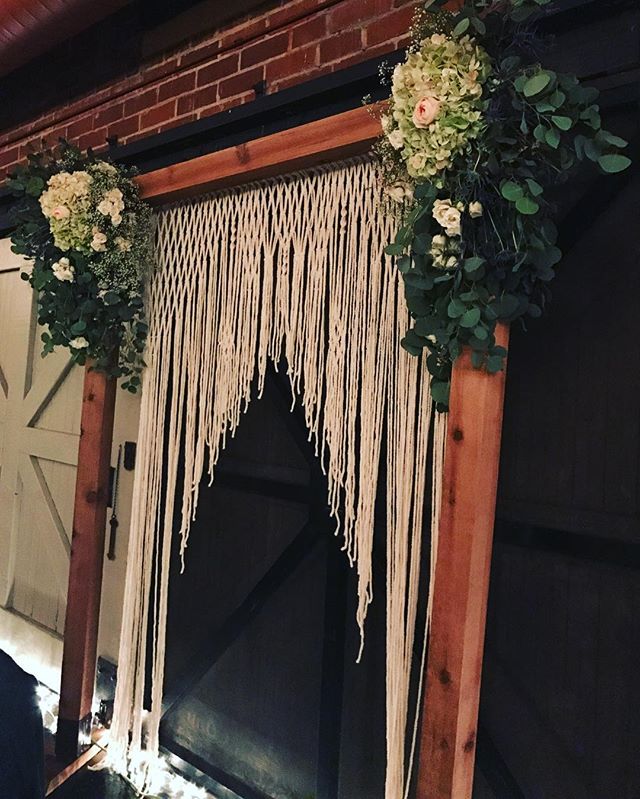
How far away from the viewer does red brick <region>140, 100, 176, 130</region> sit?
2.55 m

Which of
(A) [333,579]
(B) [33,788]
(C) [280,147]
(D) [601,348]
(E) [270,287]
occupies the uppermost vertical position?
(C) [280,147]

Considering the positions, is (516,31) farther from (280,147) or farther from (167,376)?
(167,376)

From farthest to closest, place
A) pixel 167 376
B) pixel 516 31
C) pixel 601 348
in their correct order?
pixel 167 376, pixel 601 348, pixel 516 31

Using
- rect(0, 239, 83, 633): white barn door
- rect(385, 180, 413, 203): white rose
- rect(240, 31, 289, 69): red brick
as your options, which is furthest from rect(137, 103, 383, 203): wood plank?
rect(0, 239, 83, 633): white barn door

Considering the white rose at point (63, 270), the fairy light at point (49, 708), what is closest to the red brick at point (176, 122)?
the white rose at point (63, 270)

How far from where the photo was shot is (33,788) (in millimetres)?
1209

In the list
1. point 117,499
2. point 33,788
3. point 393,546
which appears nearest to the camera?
point 33,788

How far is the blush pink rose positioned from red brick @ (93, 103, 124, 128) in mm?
1886

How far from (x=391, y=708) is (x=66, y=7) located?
2389 millimetres

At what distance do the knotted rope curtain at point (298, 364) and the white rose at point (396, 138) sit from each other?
0.79 feet

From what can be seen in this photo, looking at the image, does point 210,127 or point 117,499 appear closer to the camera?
point 210,127

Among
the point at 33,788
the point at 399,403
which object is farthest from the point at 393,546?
the point at 33,788

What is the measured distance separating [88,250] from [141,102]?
3.15 feet

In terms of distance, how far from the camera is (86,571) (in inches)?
91.6
